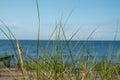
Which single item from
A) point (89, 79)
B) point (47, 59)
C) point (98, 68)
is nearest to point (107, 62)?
point (98, 68)

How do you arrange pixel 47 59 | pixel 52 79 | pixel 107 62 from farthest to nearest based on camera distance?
pixel 107 62
pixel 47 59
pixel 52 79

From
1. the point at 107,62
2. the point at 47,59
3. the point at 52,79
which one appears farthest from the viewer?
the point at 107,62

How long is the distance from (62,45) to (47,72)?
0.69 ft

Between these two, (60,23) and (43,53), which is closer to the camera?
(60,23)

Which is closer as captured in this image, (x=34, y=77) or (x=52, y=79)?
(x=52, y=79)

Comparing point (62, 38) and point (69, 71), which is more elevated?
point (62, 38)

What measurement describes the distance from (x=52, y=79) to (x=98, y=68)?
0.50 metres

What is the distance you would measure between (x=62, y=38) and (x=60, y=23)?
11cm

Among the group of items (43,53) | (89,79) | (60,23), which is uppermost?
(60,23)

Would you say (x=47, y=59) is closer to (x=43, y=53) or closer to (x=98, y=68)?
(x=43, y=53)

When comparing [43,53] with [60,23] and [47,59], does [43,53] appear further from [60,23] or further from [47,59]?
[60,23]

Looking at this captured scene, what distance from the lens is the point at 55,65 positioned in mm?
2094

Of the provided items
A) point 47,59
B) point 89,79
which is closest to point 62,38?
point 47,59

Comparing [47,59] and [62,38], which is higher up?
[62,38]
